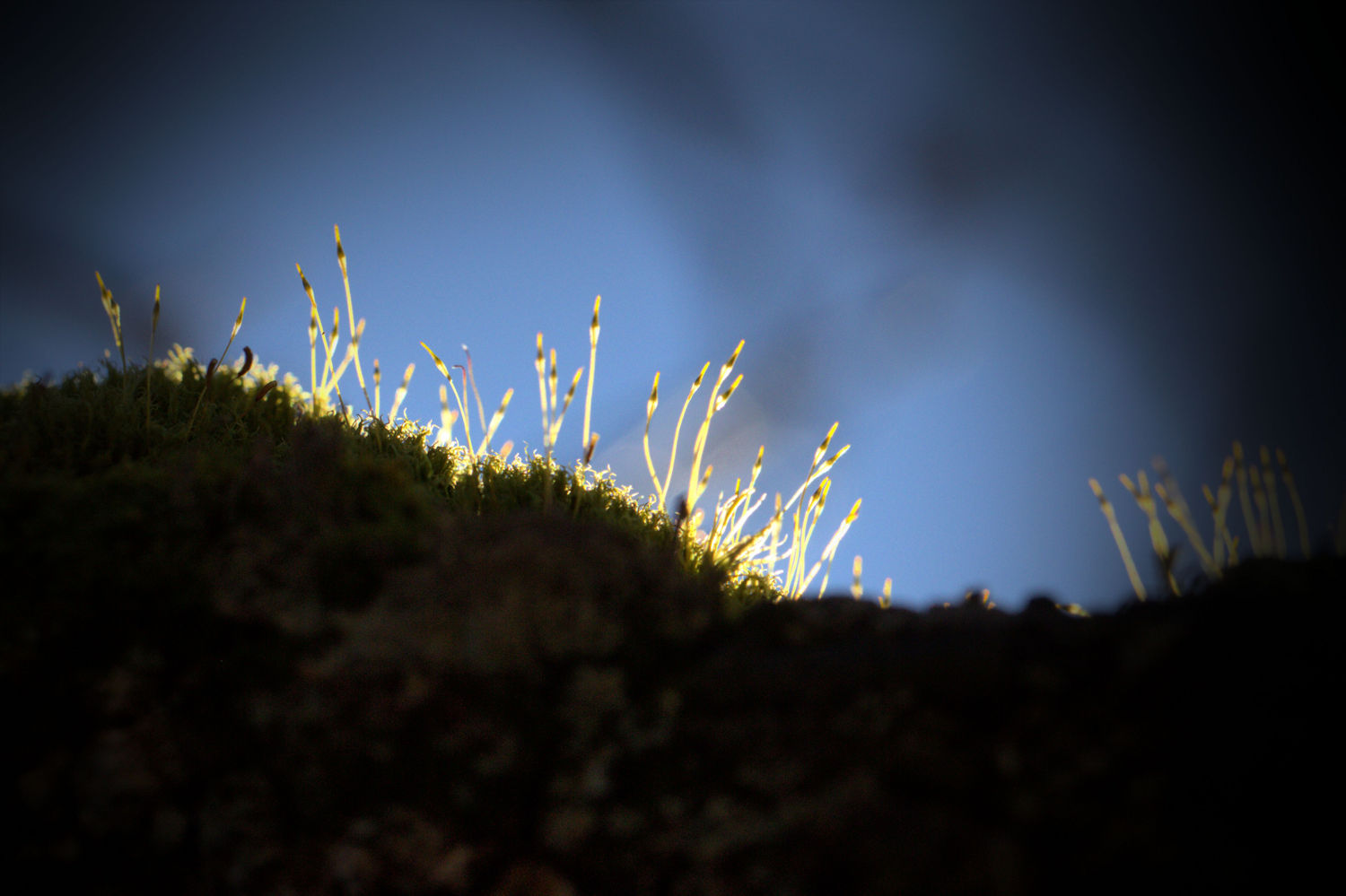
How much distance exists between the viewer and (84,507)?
1124 millimetres

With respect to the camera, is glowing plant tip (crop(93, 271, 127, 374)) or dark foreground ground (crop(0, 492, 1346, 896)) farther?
glowing plant tip (crop(93, 271, 127, 374))

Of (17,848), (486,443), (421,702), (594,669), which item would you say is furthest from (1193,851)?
(486,443)

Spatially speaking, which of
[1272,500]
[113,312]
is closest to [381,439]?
[113,312]

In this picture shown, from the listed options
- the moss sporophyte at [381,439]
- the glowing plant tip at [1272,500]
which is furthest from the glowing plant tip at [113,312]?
the glowing plant tip at [1272,500]

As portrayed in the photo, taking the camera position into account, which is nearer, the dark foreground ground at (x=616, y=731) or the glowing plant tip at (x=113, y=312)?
the dark foreground ground at (x=616, y=731)

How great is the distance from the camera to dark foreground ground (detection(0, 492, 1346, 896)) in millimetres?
691

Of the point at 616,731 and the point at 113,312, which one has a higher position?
the point at 113,312

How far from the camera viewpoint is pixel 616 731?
88 cm

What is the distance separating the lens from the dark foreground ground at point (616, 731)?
691 mm

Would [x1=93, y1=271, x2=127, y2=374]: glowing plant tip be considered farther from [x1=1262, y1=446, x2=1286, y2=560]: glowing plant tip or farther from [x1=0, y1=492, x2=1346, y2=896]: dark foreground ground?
[x1=1262, y1=446, x2=1286, y2=560]: glowing plant tip

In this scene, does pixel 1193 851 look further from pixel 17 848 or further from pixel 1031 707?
pixel 17 848

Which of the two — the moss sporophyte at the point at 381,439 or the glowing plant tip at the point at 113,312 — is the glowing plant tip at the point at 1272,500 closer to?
the moss sporophyte at the point at 381,439

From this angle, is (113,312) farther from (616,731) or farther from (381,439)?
(616,731)

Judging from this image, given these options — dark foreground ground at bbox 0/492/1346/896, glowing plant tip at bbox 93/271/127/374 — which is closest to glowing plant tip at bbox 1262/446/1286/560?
dark foreground ground at bbox 0/492/1346/896
